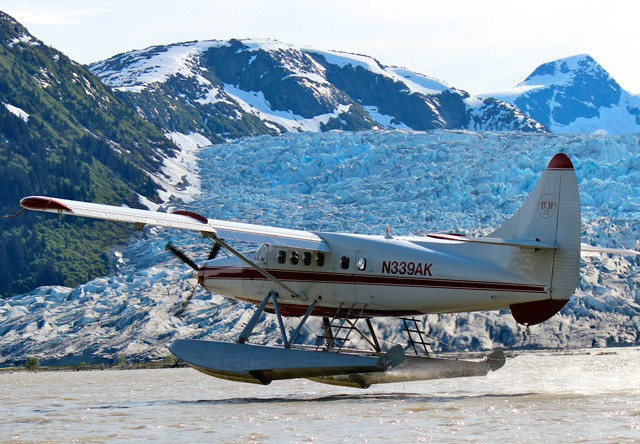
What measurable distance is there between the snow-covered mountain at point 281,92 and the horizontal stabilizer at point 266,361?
398 ft

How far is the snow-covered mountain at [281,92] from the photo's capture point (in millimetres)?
153125

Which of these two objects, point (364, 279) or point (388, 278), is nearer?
point (388, 278)

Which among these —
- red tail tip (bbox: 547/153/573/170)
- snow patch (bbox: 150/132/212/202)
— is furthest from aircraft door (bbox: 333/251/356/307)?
snow patch (bbox: 150/132/212/202)

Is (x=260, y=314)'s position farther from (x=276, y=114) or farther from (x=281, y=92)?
(x=281, y=92)

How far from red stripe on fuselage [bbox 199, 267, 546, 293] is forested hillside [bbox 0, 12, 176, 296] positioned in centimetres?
6066

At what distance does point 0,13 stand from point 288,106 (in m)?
45.8

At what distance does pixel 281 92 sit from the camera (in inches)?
6594

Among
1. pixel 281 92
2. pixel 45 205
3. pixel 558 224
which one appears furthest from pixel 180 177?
pixel 45 205

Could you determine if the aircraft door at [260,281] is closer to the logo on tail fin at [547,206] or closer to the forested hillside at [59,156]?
the logo on tail fin at [547,206]

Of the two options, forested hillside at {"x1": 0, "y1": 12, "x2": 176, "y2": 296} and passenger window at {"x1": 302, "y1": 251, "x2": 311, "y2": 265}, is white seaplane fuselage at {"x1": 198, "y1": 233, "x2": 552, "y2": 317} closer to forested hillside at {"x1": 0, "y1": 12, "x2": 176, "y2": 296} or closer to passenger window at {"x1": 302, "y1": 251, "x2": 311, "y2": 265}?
passenger window at {"x1": 302, "y1": 251, "x2": 311, "y2": 265}

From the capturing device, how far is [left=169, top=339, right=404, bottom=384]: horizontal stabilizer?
22.8m

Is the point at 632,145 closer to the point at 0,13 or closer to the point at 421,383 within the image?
the point at 421,383

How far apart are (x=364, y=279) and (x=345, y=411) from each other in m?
4.27

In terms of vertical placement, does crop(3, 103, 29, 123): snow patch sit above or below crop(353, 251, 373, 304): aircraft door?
above
